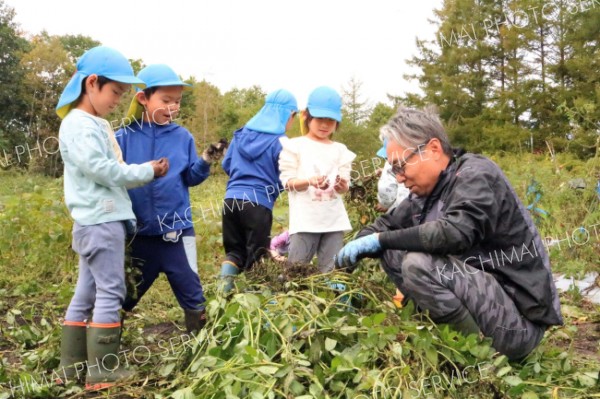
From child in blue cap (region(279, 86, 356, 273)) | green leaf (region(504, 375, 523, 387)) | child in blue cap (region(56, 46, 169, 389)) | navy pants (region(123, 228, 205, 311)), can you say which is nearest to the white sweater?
child in blue cap (region(279, 86, 356, 273))

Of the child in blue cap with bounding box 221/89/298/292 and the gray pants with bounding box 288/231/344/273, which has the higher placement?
the child in blue cap with bounding box 221/89/298/292

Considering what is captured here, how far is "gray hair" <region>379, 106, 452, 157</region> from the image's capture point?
255cm

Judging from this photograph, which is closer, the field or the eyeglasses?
the field

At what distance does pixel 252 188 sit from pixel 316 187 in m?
0.37

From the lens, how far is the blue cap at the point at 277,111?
384cm

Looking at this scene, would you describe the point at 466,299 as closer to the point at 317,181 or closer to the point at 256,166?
the point at 317,181

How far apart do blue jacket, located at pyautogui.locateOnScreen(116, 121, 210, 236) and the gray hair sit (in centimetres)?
92

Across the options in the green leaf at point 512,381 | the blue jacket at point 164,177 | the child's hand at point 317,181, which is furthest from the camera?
the child's hand at point 317,181

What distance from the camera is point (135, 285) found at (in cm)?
281

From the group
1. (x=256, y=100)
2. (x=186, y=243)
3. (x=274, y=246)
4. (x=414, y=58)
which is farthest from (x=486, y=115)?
(x=256, y=100)

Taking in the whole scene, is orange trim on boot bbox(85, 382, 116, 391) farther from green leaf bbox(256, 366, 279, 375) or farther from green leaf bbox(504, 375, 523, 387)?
green leaf bbox(504, 375, 523, 387)

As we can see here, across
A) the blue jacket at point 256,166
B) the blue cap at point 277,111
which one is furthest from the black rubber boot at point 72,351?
the blue cap at point 277,111

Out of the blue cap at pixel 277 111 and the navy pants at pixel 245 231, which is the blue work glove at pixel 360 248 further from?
the blue cap at pixel 277 111

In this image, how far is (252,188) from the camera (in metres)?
3.69
